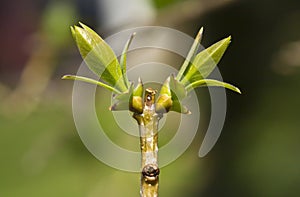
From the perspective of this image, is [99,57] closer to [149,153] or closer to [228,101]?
[149,153]

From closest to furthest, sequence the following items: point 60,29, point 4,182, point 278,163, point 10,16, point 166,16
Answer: point 166,16 < point 60,29 < point 278,163 < point 4,182 < point 10,16

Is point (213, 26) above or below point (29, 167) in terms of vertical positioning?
above

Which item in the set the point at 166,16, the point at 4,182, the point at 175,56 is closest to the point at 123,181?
the point at 175,56

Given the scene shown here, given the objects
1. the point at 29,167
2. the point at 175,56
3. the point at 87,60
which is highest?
the point at 175,56

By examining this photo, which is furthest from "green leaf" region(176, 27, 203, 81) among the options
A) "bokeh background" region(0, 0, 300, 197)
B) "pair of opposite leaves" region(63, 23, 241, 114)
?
"bokeh background" region(0, 0, 300, 197)

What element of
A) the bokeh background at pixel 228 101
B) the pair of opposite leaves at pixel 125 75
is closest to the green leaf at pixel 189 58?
the pair of opposite leaves at pixel 125 75

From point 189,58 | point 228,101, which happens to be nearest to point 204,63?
point 189,58

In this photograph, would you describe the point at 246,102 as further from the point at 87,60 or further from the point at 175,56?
the point at 87,60

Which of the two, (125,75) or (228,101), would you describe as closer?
(125,75)

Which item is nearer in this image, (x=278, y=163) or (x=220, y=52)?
(x=220, y=52)

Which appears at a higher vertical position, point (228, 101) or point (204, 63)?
point (228, 101)
